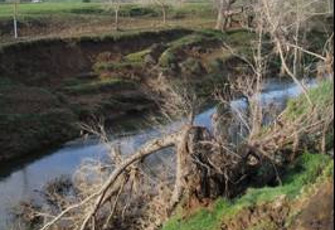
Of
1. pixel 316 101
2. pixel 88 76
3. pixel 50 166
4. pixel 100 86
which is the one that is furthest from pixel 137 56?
pixel 316 101

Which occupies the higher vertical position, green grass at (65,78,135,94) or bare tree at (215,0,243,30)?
bare tree at (215,0,243,30)

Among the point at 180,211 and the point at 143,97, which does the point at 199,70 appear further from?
the point at 180,211

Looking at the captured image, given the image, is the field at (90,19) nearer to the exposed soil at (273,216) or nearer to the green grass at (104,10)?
the green grass at (104,10)

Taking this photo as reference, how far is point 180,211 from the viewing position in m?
20.0

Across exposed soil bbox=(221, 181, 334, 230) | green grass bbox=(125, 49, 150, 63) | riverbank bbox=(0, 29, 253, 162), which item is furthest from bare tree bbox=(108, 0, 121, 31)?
exposed soil bbox=(221, 181, 334, 230)

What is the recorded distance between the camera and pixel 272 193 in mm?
18688

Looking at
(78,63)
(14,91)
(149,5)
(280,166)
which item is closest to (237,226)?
(280,166)

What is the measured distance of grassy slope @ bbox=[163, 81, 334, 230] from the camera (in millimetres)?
18672

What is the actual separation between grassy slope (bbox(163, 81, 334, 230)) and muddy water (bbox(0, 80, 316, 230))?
5827mm

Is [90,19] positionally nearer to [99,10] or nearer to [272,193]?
[99,10]

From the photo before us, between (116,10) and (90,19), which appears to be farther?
(90,19)

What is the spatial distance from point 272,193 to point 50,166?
18.3 m

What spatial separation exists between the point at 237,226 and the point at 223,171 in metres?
1.56

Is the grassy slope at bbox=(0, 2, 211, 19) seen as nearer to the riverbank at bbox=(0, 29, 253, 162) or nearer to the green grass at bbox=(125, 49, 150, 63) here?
the riverbank at bbox=(0, 29, 253, 162)
